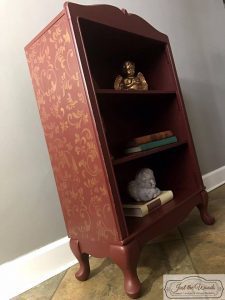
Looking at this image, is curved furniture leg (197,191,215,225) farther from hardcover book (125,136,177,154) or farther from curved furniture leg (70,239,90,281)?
curved furniture leg (70,239,90,281)

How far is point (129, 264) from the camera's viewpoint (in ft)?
2.73

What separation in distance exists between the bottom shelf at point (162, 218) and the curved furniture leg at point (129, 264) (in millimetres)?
30

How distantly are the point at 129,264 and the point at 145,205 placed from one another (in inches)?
10.4

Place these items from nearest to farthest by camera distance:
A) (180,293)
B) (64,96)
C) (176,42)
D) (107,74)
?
(180,293)
(64,96)
(107,74)
(176,42)

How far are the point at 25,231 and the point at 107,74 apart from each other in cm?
79

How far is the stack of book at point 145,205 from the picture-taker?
1033 millimetres

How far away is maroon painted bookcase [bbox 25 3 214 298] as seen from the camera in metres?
0.85

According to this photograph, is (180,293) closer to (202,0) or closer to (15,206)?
(15,206)

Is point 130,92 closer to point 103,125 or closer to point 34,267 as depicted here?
point 103,125

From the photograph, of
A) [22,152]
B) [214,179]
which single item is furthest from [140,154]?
[214,179]

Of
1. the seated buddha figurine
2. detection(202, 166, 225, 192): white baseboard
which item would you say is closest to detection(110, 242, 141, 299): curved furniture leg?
the seated buddha figurine

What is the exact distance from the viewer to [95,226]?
912mm

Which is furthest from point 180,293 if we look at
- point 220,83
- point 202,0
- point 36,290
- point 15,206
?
point 202,0
